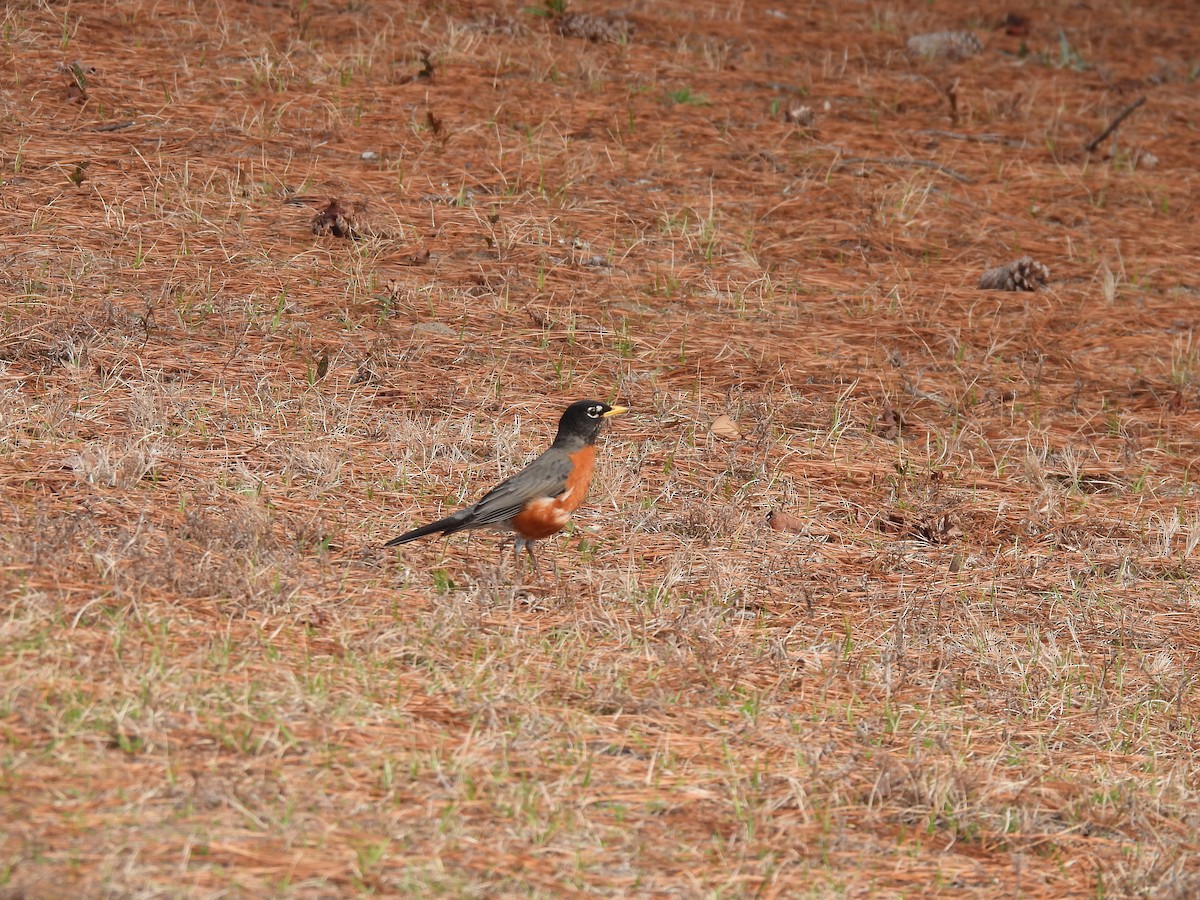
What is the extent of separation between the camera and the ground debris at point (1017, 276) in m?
8.31

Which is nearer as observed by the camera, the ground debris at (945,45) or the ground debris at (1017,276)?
the ground debris at (1017,276)

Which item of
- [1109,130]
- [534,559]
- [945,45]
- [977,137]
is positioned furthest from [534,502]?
[945,45]

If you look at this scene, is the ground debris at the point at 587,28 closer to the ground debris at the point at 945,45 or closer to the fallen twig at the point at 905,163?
the fallen twig at the point at 905,163

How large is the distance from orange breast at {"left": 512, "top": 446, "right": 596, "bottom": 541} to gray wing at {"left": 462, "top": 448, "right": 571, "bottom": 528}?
1.0 inches

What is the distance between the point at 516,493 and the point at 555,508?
0.16 meters

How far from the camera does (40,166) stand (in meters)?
7.92

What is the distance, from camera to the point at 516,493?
5.13m

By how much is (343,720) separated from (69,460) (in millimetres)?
2120

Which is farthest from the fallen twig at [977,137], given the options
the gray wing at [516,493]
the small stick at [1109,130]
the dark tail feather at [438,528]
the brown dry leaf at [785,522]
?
the dark tail feather at [438,528]

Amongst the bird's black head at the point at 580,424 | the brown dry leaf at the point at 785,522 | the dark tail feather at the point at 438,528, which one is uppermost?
the bird's black head at the point at 580,424

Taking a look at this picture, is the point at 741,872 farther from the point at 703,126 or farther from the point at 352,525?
the point at 703,126

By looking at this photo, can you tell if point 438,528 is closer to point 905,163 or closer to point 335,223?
point 335,223

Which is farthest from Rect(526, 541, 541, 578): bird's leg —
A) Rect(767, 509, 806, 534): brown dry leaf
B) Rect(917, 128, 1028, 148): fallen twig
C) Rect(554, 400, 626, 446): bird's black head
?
→ Rect(917, 128, 1028, 148): fallen twig

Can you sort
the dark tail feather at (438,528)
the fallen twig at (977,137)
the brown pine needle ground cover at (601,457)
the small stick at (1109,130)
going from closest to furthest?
the brown pine needle ground cover at (601,457)
the dark tail feather at (438,528)
the small stick at (1109,130)
the fallen twig at (977,137)
